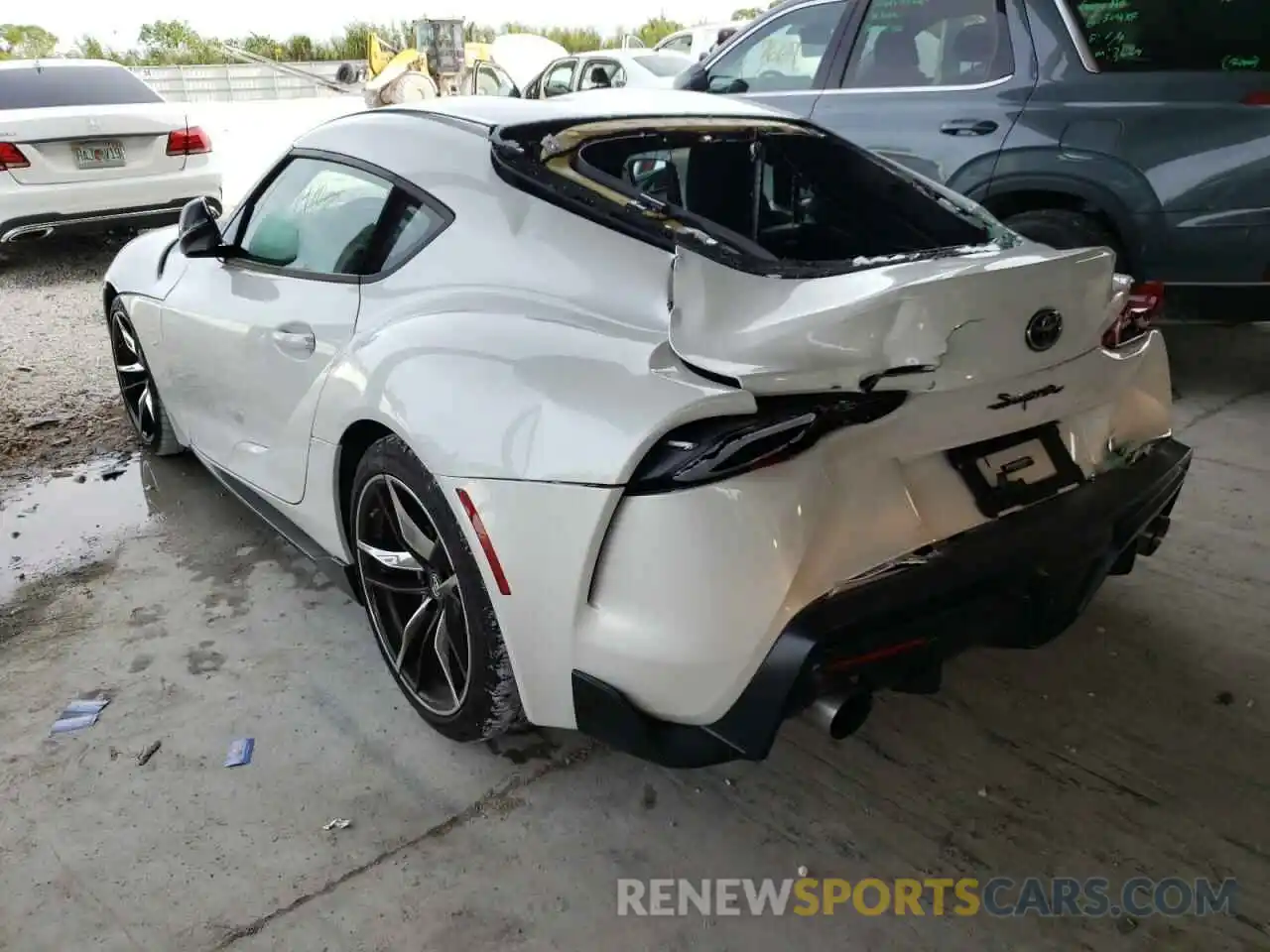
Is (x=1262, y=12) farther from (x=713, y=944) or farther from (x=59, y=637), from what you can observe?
(x=59, y=637)

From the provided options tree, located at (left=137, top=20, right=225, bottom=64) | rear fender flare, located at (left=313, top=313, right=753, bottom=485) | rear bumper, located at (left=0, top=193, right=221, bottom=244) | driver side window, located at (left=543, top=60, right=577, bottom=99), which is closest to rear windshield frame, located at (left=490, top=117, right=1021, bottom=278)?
rear fender flare, located at (left=313, top=313, right=753, bottom=485)

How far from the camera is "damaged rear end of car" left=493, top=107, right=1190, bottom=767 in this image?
1.65 metres

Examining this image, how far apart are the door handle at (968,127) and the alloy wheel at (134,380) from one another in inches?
151

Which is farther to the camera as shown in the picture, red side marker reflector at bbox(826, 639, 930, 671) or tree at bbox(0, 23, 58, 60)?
tree at bbox(0, 23, 58, 60)

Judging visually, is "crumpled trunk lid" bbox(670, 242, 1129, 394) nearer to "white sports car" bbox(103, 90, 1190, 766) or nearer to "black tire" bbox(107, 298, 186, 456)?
"white sports car" bbox(103, 90, 1190, 766)

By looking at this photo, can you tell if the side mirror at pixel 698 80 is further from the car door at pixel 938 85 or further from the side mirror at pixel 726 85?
the car door at pixel 938 85

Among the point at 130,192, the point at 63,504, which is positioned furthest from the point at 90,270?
the point at 63,504

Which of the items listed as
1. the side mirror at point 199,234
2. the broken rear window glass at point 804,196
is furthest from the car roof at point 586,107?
the side mirror at point 199,234

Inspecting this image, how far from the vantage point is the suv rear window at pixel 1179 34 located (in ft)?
13.1

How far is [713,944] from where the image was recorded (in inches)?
72.4

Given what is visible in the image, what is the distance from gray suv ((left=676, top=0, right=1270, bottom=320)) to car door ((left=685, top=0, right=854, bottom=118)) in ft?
0.14

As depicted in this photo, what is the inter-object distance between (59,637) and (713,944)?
86.0 inches

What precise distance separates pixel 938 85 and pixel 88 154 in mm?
5725

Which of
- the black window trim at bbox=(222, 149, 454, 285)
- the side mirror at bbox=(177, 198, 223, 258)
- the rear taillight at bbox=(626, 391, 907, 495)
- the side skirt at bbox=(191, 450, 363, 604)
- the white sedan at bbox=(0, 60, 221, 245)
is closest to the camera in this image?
the rear taillight at bbox=(626, 391, 907, 495)
